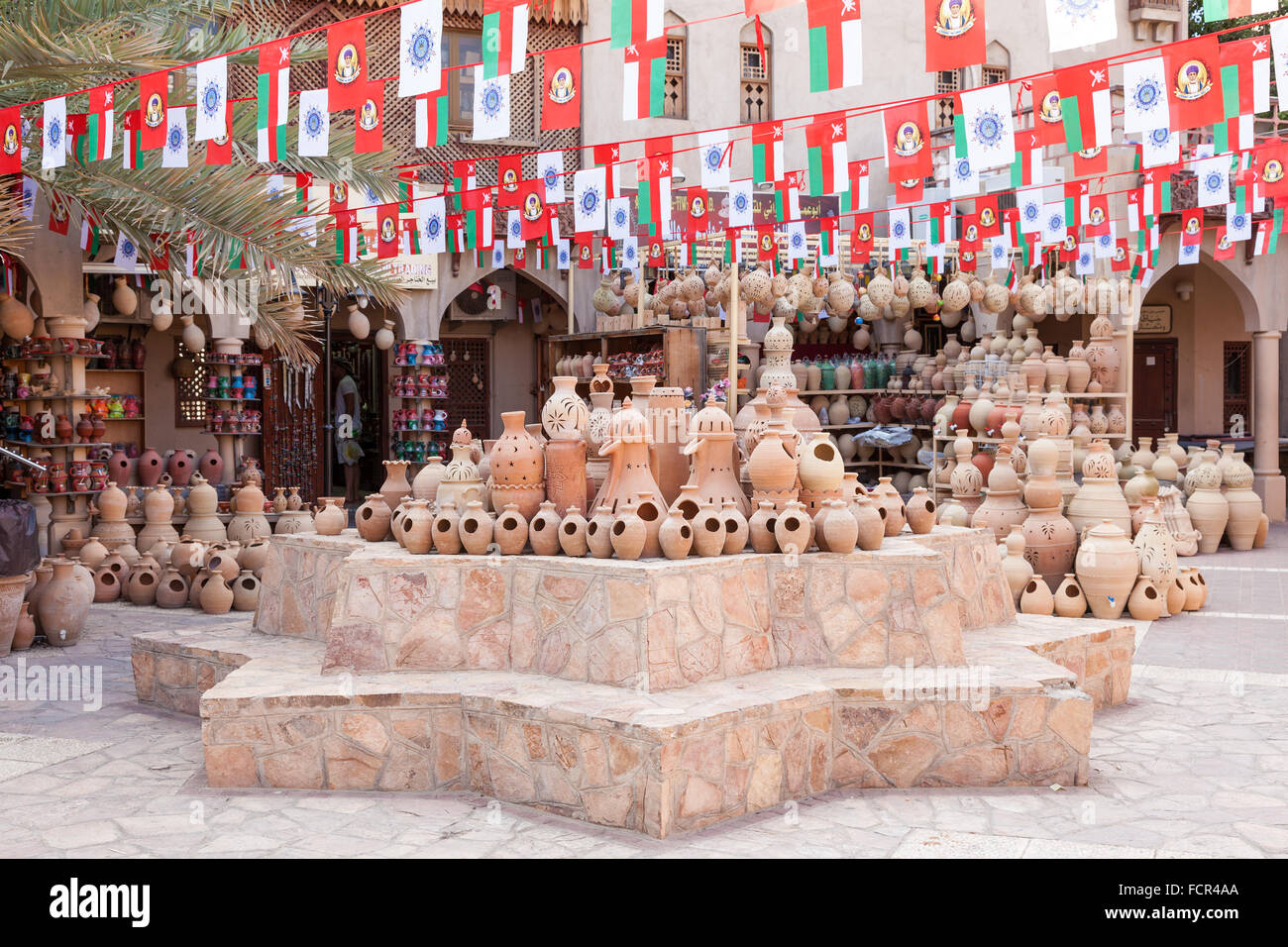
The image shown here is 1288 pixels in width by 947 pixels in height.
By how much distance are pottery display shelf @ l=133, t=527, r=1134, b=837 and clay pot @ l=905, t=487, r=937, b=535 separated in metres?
0.65

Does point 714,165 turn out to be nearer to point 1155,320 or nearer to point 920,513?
point 920,513

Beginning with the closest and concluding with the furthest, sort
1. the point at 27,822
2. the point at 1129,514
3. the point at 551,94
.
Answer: the point at 27,822
the point at 551,94
the point at 1129,514

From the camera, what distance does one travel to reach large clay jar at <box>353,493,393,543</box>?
583cm

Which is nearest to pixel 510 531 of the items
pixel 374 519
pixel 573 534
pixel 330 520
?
pixel 573 534

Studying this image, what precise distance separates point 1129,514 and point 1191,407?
8.94 metres

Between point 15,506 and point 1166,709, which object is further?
point 15,506

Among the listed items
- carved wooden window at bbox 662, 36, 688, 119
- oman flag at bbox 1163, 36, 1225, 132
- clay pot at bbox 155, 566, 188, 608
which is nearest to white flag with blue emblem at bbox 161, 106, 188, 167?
clay pot at bbox 155, 566, 188, 608

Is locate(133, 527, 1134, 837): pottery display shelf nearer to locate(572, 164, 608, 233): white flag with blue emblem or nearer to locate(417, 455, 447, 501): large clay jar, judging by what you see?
locate(417, 455, 447, 501): large clay jar

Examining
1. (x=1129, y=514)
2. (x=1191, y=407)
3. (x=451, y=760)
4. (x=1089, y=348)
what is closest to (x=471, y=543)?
(x=451, y=760)

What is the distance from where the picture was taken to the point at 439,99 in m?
7.58

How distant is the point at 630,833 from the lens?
13.8ft

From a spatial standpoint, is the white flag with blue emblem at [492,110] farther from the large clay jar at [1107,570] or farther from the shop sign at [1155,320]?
the shop sign at [1155,320]

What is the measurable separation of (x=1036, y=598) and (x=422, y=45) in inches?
192

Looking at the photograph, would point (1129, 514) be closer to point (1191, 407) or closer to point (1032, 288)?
point (1032, 288)
